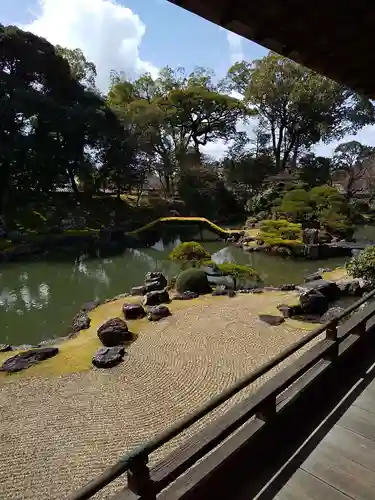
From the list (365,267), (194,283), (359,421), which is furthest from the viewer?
(194,283)

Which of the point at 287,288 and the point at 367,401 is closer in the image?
the point at 367,401

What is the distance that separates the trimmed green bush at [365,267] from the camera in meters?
8.79

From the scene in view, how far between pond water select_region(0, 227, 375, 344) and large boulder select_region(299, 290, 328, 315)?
351cm

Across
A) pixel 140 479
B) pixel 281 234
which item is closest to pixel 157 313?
pixel 140 479

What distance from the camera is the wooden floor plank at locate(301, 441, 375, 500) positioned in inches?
75.5

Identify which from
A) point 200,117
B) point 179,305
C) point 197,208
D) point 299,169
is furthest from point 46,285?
point 299,169

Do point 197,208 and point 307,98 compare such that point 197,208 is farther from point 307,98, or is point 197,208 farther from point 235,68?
point 235,68

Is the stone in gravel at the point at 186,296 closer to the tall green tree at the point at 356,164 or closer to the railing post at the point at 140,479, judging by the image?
the railing post at the point at 140,479

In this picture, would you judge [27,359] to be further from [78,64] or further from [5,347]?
[78,64]

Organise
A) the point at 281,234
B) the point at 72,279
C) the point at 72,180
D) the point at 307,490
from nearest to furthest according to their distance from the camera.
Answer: the point at 307,490 → the point at 72,279 → the point at 281,234 → the point at 72,180

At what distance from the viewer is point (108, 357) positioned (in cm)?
→ 580

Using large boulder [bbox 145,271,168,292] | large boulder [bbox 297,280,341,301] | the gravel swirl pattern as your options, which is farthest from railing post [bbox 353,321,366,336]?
large boulder [bbox 145,271,168,292]

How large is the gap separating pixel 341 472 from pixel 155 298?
692 cm

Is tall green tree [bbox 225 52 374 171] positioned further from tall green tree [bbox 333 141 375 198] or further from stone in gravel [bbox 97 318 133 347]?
stone in gravel [bbox 97 318 133 347]
